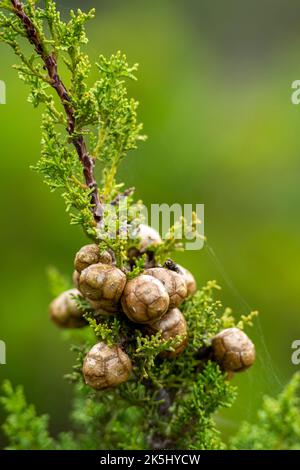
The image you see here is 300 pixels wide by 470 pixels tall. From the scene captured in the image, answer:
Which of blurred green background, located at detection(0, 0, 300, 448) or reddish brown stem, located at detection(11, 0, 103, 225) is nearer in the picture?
reddish brown stem, located at detection(11, 0, 103, 225)

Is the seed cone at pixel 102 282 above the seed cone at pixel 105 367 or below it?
above

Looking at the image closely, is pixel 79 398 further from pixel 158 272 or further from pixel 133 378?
pixel 158 272

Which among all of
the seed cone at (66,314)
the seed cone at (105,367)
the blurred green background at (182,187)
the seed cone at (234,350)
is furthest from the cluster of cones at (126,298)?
the blurred green background at (182,187)

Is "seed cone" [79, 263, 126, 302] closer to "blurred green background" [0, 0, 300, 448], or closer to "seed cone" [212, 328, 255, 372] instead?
"seed cone" [212, 328, 255, 372]

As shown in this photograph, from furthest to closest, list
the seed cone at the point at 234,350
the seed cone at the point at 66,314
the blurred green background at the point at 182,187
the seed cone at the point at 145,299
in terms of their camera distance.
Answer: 1. the blurred green background at the point at 182,187
2. the seed cone at the point at 66,314
3. the seed cone at the point at 234,350
4. the seed cone at the point at 145,299

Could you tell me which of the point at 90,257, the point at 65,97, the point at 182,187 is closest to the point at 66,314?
the point at 90,257

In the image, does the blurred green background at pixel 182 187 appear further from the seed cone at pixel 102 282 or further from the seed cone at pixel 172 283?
the seed cone at pixel 102 282

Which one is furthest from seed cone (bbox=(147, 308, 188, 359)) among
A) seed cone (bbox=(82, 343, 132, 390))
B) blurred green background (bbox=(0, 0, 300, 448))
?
blurred green background (bbox=(0, 0, 300, 448))
